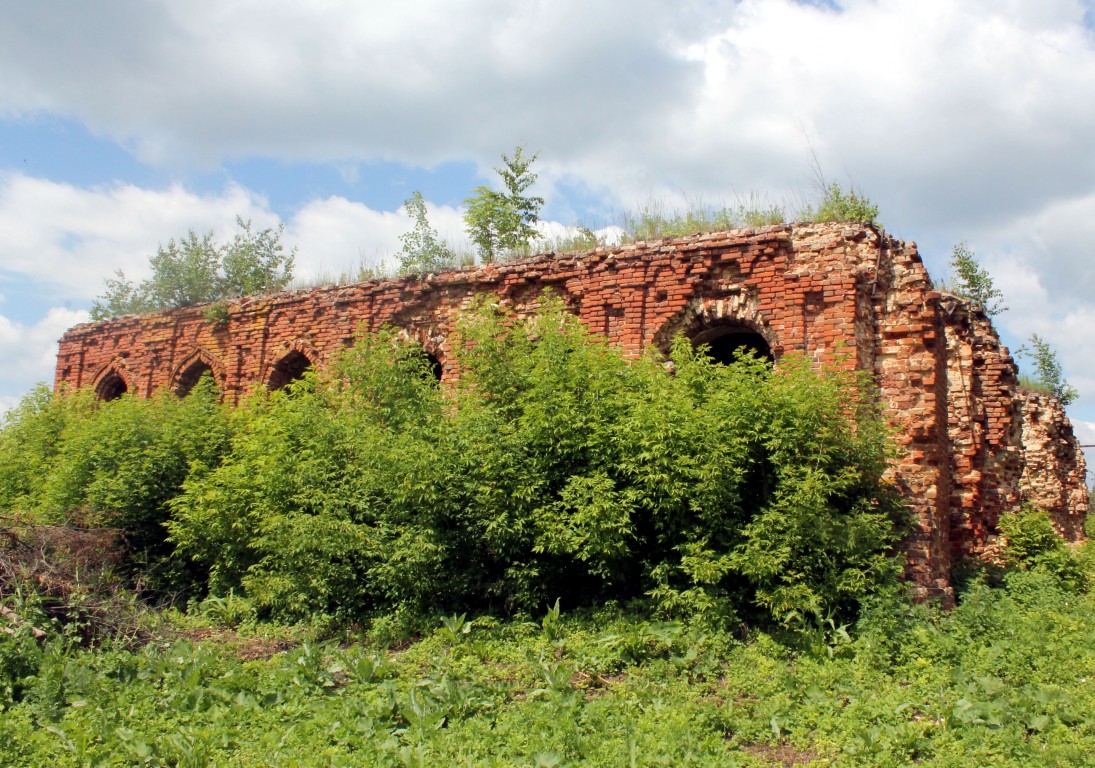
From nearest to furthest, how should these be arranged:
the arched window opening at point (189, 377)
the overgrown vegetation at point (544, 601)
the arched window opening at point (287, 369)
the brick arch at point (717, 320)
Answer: the overgrown vegetation at point (544, 601) < the brick arch at point (717, 320) < the arched window opening at point (287, 369) < the arched window opening at point (189, 377)

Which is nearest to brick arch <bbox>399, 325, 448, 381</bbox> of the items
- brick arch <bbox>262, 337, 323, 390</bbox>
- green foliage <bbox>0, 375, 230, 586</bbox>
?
brick arch <bbox>262, 337, 323, 390</bbox>

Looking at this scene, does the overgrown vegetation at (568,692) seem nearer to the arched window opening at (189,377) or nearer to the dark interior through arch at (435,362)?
the dark interior through arch at (435,362)

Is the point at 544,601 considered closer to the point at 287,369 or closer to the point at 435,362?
the point at 435,362

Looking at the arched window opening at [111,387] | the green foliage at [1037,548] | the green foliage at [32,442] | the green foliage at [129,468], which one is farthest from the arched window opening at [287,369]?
the green foliage at [1037,548]

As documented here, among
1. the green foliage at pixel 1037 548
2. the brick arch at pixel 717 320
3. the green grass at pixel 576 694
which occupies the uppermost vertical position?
the brick arch at pixel 717 320

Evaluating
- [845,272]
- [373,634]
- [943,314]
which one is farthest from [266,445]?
[943,314]

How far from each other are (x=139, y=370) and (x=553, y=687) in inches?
442

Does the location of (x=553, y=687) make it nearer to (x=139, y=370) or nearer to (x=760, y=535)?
(x=760, y=535)

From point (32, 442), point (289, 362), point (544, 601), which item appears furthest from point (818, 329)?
point (32, 442)

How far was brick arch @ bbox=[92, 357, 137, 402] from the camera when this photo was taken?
48.3ft

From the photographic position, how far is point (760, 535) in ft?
23.1

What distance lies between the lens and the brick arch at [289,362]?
486 inches

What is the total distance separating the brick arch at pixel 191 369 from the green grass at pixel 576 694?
6.83 meters

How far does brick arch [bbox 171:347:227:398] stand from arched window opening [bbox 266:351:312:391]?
133cm
